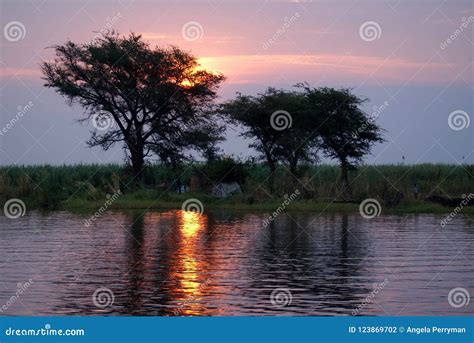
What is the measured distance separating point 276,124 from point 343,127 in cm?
442

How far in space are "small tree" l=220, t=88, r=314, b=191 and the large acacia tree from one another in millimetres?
2265

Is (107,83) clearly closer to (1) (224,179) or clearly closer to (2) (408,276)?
(1) (224,179)

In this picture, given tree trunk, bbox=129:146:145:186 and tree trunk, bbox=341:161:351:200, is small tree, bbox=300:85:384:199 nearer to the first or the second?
tree trunk, bbox=341:161:351:200

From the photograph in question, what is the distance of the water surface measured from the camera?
48.4 feet

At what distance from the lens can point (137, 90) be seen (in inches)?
1945

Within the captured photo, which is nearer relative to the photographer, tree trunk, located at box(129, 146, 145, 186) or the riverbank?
the riverbank

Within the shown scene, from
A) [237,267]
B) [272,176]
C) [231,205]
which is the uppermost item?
[272,176]

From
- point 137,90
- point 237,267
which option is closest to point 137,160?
point 137,90

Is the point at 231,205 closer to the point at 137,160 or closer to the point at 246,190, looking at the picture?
the point at 246,190

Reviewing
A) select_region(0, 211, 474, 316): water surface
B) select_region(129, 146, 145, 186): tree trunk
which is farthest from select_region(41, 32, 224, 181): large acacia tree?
select_region(0, 211, 474, 316): water surface

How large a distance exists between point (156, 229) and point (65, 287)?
41.6 feet

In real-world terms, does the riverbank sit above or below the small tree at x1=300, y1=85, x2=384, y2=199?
below

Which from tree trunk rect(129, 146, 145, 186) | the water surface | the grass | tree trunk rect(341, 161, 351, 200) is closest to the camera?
the water surface

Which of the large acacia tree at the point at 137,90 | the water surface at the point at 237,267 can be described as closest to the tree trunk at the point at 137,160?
the large acacia tree at the point at 137,90
